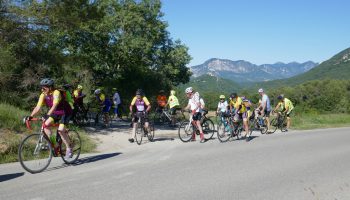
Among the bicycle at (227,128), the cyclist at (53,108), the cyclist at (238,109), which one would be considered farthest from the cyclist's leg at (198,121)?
the cyclist at (53,108)

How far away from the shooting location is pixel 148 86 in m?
27.5

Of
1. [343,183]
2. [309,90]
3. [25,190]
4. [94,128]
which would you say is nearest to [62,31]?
[94,128]

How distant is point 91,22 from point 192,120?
6814 mm

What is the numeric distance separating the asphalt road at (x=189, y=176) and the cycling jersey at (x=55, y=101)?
1.25m

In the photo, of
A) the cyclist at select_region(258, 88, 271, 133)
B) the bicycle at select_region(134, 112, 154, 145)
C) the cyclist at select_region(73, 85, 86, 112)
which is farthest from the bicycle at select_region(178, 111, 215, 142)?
the cyclist at select_region(73, 85, 86, 112)

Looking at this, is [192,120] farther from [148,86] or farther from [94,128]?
[148,86]

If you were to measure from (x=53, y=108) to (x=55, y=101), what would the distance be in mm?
158

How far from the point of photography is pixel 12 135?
1074 cm

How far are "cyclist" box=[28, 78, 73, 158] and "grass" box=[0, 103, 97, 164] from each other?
5.58 feet

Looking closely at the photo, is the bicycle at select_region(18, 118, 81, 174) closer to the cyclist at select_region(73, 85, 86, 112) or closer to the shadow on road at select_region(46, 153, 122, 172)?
the shadow on road at select_region(46, 153, 122, 172)

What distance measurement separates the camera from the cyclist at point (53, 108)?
8.17m

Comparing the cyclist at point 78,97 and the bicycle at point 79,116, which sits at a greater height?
the cyclist at point 78,97

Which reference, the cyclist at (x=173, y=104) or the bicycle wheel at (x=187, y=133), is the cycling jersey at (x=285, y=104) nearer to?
the cyclist at (x=173, y=104)

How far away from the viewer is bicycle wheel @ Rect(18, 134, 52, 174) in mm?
7867
